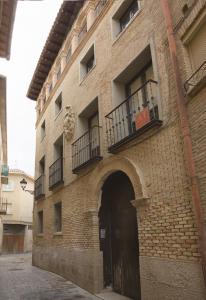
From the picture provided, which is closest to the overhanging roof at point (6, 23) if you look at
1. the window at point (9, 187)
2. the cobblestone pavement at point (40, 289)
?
the cobblestone pavement at point (40, 289)

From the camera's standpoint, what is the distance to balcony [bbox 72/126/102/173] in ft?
29.3

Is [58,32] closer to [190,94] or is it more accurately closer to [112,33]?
[112,33]

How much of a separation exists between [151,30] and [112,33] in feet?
7.47

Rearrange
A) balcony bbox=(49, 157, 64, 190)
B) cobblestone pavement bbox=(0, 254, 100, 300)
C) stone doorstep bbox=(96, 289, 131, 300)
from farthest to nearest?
balcony bbox=(49, 157, 64, 190) < cobblestone pavement bbox=(0, 254, 100, 300) < stone doorstep bbox=(96, 289, 131, 300)

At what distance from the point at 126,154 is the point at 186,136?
2.10 meters

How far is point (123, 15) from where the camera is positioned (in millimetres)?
8727

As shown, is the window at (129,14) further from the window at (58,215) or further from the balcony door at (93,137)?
the window at (58,215)

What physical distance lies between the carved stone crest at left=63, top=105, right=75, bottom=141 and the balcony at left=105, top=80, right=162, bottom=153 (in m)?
2.85

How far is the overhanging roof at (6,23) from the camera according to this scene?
329 centimetres

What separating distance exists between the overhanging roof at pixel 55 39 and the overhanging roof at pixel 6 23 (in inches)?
333

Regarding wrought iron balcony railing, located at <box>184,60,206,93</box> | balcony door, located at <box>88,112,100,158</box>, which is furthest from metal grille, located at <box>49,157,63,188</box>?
wrought iron balcony railing, located at <box>184,60,206,93</box>

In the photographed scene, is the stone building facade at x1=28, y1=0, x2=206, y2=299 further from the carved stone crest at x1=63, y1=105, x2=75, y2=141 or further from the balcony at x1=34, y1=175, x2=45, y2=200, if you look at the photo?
the balcony at x1=34, y1=175, x2=45, y2=200

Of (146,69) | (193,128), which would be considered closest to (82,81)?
(146,69)

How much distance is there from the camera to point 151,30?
668 cm
